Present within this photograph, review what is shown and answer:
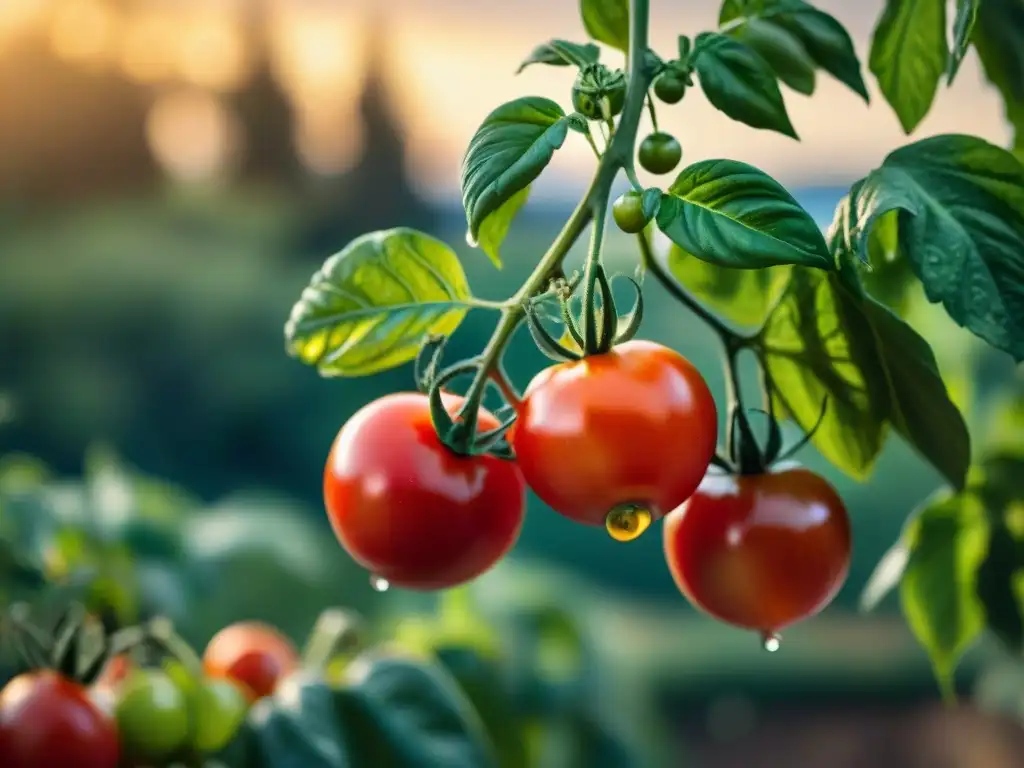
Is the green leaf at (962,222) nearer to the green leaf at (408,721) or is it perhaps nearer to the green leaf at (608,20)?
the green leaf at (608,20)

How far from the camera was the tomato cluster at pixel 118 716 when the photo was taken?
0.52 meters

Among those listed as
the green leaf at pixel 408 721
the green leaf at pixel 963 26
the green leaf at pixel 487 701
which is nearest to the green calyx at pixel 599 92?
the green leaf at pixel 963 26

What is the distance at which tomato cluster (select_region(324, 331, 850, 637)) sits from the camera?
0.32 metres

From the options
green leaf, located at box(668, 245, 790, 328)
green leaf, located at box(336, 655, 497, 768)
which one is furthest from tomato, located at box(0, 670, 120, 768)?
green leaf, located at box(668, 245, 790, 328)

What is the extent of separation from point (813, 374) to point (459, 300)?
A: 0.12 m

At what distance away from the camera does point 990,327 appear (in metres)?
0.34

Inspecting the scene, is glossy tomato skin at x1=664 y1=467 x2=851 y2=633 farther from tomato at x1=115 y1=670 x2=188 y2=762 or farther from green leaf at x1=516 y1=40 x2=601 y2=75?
tomato at x1=115 y1=670 x2=188 y2=762

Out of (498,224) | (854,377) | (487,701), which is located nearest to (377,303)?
(498,224)

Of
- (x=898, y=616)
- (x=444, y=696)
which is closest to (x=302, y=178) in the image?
(x=898, y=616)

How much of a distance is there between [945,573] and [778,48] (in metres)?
0.30

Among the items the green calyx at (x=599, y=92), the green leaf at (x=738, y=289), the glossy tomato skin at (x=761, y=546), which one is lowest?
the glossy tomato skin at (x=761, y=546)

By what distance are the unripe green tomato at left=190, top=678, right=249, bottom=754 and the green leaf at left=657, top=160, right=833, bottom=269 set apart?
0.36 meters

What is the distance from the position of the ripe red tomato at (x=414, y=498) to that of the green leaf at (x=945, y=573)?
28 centimetres

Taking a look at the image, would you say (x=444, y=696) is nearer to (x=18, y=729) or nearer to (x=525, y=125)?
(x=18, y=729)
